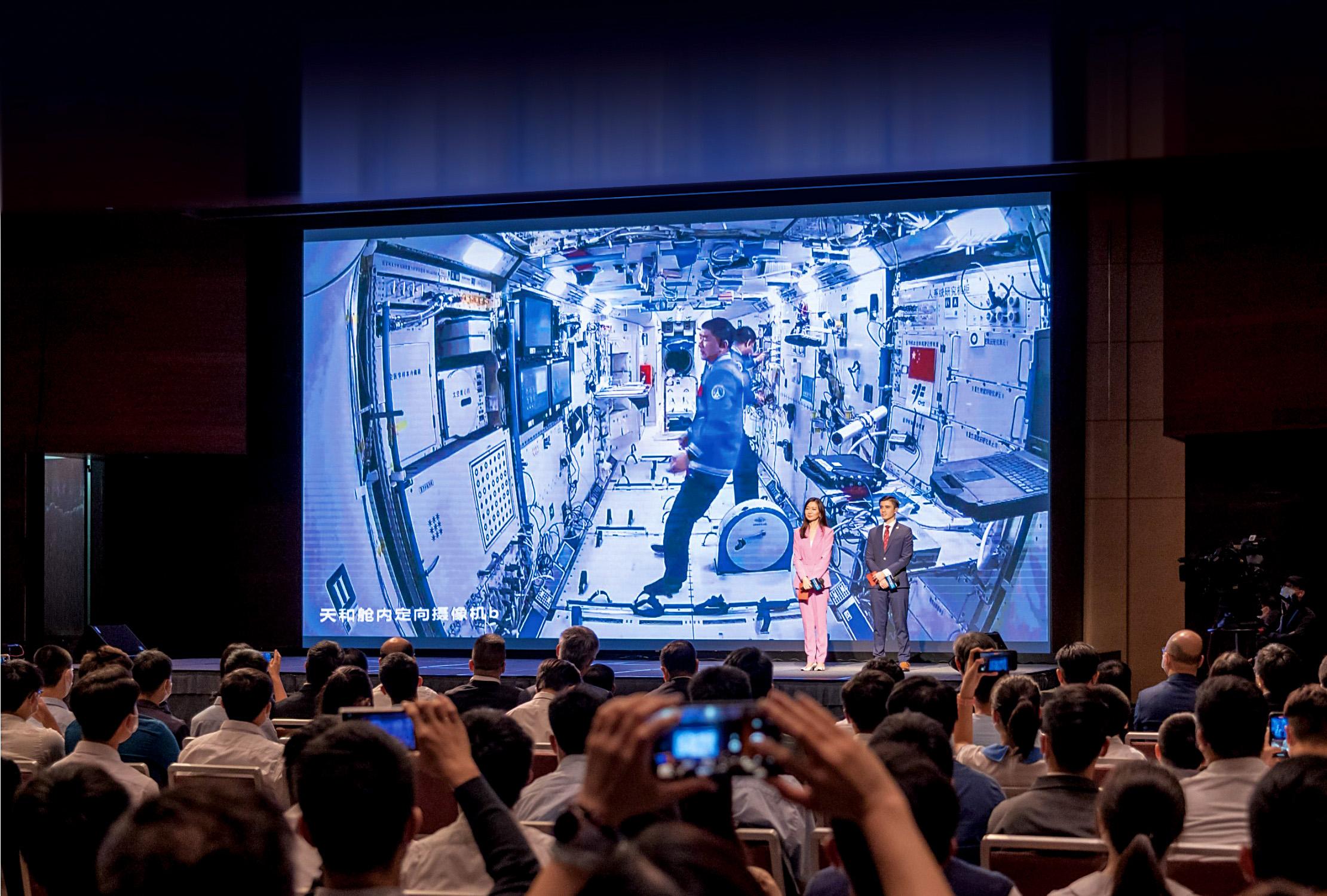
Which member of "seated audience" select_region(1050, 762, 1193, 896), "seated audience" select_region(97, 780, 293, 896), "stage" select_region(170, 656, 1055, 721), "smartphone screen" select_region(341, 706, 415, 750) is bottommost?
"stage" select_region(170, 656, 1055, 721)

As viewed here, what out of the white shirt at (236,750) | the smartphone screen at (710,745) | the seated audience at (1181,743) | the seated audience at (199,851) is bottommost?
the white shirt at (236,750)

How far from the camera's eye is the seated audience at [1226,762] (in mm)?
3107

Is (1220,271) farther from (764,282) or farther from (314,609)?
(314,609)

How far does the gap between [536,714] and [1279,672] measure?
2.82m

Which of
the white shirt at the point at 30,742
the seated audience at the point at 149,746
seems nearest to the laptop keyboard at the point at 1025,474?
the seated audience at the point at 149,746

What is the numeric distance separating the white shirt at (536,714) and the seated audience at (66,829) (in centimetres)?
271

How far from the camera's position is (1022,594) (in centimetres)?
990

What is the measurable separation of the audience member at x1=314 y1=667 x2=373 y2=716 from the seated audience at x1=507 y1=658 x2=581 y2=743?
62 centimetres

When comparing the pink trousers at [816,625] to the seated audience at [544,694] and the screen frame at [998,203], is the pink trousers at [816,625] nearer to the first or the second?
the screen frame at [998,203]

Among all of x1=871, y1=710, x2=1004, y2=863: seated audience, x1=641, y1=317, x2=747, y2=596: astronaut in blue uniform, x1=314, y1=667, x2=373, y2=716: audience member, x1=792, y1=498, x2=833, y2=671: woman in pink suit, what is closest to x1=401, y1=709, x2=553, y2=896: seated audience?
x1=871, y1=710, x2=1004, y2=863: seated audience

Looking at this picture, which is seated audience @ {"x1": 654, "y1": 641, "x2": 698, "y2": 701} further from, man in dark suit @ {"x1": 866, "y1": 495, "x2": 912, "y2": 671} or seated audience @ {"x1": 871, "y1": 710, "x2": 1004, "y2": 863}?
man in dark suit @ {"x1": 866, "y1": 495, "x2": 912, "y2": 671}

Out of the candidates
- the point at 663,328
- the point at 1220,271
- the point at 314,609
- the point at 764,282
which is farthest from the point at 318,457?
the point at 1220,271

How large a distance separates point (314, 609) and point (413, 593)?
0.93 metres

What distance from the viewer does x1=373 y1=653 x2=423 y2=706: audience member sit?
4957 mm
